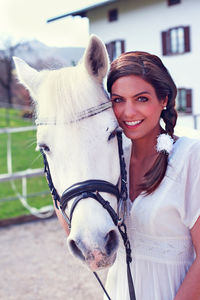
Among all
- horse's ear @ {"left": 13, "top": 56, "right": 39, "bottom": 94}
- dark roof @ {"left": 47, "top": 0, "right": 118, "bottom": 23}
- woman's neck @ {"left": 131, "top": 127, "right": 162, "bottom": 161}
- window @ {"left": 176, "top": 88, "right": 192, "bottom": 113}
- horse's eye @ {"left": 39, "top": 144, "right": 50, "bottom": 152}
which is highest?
dark roof @ {"left": 47, "top": 0, "right": 118, "bottom": 23}

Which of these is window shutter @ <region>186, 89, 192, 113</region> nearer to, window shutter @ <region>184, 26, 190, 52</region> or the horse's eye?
window shutter @ <region>184, 26, 190, 52</region>

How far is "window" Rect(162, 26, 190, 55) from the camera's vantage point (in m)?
14.1

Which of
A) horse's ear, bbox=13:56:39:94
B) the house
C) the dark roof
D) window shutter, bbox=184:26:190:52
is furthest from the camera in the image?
the dark roof

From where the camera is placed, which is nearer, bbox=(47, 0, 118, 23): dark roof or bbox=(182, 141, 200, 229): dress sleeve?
bbox=(182, 141, 200, 229): dress sleeve

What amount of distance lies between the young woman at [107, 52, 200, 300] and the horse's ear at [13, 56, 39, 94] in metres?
0.36

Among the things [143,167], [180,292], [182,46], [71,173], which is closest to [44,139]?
[71,173]

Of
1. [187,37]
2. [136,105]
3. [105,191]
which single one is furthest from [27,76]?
[187,37]

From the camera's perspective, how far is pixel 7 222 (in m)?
5.39

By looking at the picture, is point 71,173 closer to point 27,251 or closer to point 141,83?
point 141,83

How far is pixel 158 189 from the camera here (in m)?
1.33

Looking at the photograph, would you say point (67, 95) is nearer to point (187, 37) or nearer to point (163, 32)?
point (187, 37)

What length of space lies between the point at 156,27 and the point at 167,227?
15140mm

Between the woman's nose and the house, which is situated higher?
the house

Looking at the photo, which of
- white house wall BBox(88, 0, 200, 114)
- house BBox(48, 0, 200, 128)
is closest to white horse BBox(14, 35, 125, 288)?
house BBox(48, 0, 200, 128)
